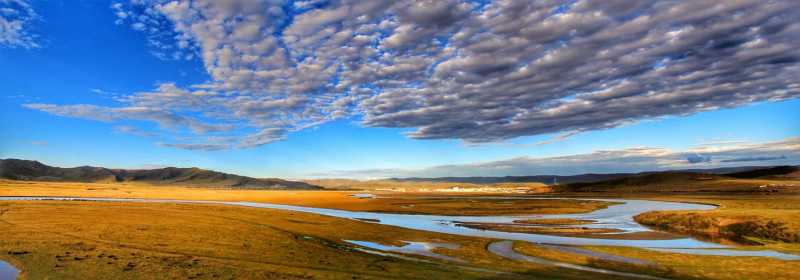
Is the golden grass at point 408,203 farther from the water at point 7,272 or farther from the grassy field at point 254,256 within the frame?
the water at point 7,272

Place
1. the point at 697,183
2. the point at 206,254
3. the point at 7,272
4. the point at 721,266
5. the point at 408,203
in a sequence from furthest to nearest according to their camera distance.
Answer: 1. the point at 697,183
2. the point at 408,203
3. the point at 721,266
4. the point at 206,254
5. the point at 7,272

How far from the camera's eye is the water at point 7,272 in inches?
640

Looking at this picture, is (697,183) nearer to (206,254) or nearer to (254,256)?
(254,256)

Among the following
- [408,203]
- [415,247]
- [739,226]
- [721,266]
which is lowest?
[408,203]

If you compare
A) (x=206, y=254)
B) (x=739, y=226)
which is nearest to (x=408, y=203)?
(x=739, y=226)

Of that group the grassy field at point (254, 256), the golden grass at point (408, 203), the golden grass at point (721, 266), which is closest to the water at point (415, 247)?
the grassy field at point (254, 256)

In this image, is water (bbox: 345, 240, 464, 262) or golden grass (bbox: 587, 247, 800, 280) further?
water (bbox: 345, 240, 464, 262)

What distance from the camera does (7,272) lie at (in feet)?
55.9

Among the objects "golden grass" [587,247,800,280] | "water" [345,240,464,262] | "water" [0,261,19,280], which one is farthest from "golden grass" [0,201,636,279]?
"golden grass" [587,247,800,280]

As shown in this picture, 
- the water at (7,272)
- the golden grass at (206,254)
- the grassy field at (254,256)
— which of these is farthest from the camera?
the grassy field at (254,256)

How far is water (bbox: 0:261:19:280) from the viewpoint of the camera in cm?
1627

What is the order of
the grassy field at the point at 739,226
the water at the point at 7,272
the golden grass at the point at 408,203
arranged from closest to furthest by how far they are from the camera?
the water at the point at 7,272
the grassy field at the point at 739,226
the golden grass at the point at 408,203

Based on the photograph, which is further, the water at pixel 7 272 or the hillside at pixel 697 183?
the hillside at pixel 697 183

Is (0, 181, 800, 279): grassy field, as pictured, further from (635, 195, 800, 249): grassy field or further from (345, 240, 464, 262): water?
(345, 240, 464, 262): water
